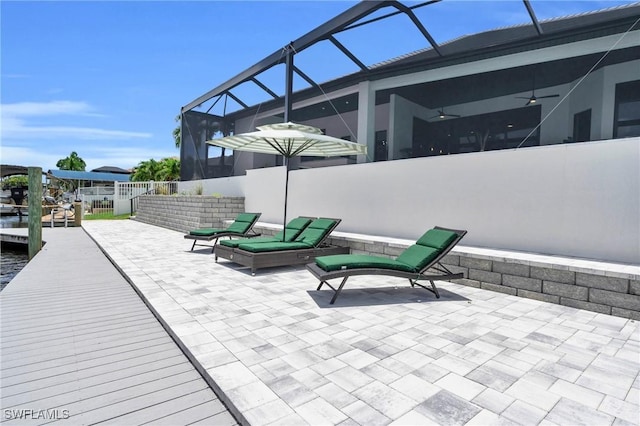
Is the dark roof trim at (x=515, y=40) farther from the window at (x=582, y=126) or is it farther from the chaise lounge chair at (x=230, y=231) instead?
the chaise lounge chair at (x=230, y=231)

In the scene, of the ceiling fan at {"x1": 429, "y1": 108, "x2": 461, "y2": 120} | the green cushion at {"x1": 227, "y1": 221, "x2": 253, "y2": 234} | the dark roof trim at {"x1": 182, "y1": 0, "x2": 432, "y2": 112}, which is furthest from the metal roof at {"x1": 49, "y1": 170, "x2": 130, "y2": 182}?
the ceiling fan at {"x1": 429, "y1": 108, "x2": 461, "y2": 120}

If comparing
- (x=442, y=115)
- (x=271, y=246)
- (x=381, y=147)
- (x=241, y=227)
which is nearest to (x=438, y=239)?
(x=271, y=246)

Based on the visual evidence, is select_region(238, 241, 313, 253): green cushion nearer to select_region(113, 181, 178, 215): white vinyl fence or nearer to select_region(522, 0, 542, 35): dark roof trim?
select_region(522, 0, 542, 35): dark roof trim

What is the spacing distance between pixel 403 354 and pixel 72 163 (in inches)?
3157

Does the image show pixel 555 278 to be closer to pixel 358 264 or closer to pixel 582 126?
pixel 358 264

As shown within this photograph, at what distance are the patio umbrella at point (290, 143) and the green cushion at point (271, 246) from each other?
0.66 meters

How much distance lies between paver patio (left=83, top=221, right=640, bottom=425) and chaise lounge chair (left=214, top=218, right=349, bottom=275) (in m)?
0.85

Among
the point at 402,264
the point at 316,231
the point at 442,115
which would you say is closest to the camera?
the point at 402,264

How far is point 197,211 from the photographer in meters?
11.1

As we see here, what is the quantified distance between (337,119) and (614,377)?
9.46 metres

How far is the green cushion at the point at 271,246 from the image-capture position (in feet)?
18.9

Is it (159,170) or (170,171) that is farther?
(159,170)

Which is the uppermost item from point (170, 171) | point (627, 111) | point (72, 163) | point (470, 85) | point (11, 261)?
point (72, 163)

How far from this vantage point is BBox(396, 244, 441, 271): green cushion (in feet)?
14.5
